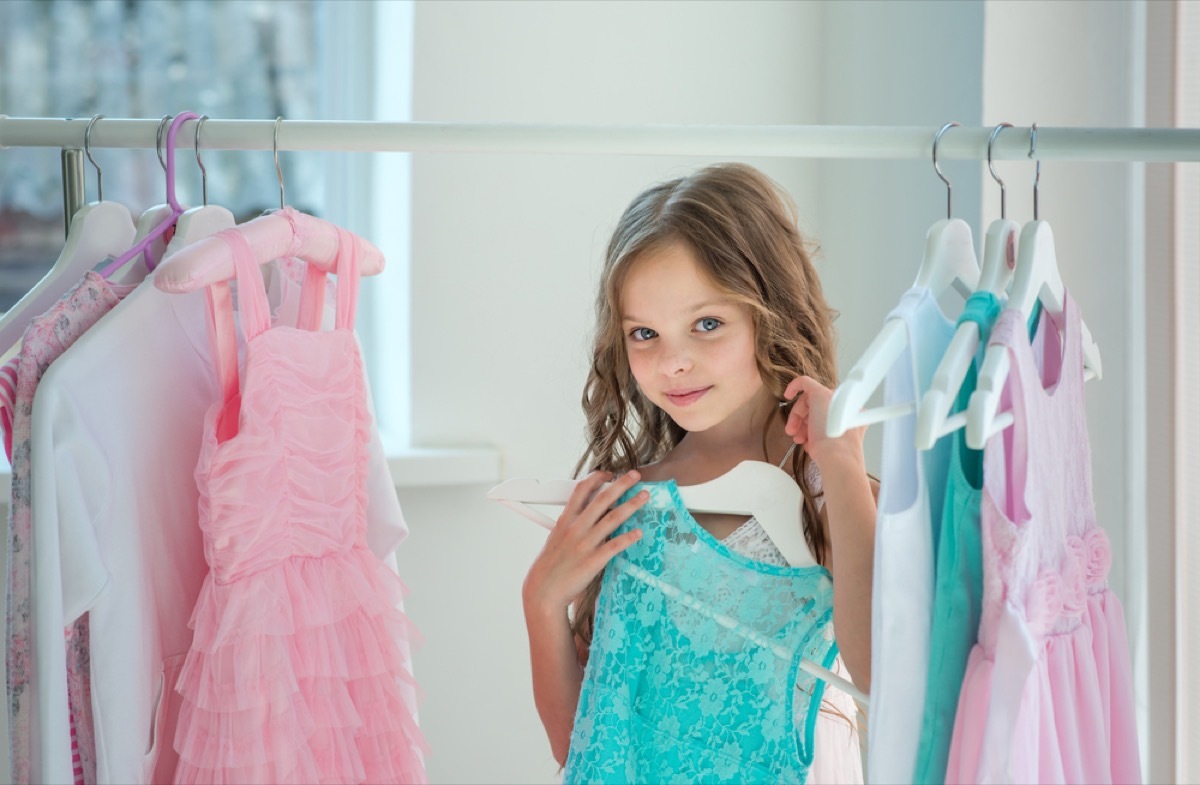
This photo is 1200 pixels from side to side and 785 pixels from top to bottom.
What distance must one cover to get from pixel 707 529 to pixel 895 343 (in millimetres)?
380

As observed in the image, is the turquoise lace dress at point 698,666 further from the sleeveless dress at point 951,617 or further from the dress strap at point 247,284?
the dress strap at point 247,284

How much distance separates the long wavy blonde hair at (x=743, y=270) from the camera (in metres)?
1.11

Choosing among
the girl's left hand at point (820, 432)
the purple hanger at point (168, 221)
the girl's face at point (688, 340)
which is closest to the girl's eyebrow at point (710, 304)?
the girl's face at point (688, 340)

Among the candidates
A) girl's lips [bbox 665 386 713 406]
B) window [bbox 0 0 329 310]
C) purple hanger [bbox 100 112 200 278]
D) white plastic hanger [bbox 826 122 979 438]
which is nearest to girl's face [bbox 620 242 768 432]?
girl's lips [bbox 665 386 713 406]

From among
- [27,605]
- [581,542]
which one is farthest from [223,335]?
[581,542]

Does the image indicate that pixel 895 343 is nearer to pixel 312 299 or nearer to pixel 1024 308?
pixel 1024 308

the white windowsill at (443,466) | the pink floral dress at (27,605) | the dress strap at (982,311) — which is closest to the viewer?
the dress strap at (982,311)

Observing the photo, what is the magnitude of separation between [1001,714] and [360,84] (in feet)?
5.76

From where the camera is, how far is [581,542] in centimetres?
111

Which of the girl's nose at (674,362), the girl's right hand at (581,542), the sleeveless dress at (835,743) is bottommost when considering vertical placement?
the sleeveless dress at (835,743)

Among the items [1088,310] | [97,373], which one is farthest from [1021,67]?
[97,373]

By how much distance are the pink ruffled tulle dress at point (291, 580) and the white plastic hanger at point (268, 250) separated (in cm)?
2

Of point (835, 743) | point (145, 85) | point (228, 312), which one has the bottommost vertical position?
point (835, 743)

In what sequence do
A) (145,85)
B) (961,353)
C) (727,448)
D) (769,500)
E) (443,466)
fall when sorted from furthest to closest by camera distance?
(145,85) < (443,466) < (727,448) < (769,500) < (961,353)
